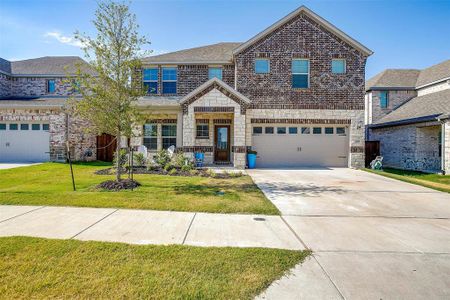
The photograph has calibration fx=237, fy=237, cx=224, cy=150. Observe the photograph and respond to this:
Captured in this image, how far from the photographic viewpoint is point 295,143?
15.1 metres

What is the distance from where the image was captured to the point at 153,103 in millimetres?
14531

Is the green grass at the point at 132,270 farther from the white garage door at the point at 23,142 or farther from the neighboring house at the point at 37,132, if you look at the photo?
the white garage door at the point at 23,142

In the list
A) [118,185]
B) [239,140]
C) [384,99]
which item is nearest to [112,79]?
[118,185]

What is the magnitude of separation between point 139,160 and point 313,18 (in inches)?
536

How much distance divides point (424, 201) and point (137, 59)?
10.4 metres

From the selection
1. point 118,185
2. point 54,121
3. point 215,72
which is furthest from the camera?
point 215,72

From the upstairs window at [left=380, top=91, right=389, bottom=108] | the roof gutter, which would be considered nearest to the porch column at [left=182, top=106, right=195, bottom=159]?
the roof gutter

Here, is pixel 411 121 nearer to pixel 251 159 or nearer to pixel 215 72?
pixel 251 159

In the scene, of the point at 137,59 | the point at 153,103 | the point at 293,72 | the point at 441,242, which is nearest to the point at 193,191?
the point at 137,59

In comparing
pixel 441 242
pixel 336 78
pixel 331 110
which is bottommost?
pixel 441 242

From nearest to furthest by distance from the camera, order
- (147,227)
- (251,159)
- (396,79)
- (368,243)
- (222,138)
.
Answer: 1. (368,243)
2. (147,227)
3. (251,159)
4. (222,138)
5. (396,79)

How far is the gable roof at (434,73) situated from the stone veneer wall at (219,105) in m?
17.2

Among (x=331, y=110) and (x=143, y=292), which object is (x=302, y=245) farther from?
(x=331, y=110)

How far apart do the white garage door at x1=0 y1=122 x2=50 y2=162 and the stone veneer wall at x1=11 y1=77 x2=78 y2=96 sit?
4451mm
